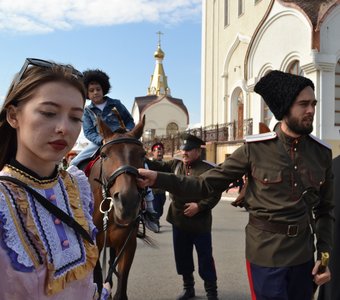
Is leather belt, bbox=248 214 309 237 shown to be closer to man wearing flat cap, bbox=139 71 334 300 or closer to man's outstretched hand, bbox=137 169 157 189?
man wearing flat cap, bbox=139 71 334 300

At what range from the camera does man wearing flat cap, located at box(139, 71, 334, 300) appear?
2619 mm

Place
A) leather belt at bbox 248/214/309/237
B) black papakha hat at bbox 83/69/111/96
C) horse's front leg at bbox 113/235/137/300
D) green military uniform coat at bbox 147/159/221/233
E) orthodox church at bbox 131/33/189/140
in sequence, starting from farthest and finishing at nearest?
1. orthodox church at bbox 131/33/189/140
2. black papakha hat at bbox 83/69/111/96
3. green military uniform coat at bbox 147/159/221/233
4. horse's front leg at bbox 113/235/137/300
5. leather belt at bbox 248/214/309/237

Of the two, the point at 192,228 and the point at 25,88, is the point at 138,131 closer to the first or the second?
the point at 192,228

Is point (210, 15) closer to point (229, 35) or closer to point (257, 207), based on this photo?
point (229, 35)

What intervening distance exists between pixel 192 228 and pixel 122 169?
5.82 feet

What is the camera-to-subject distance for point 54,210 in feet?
4.74

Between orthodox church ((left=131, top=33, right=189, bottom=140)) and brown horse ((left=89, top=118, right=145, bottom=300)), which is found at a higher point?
orthodox church ((left=131, top=33, right=189, bottom=140))

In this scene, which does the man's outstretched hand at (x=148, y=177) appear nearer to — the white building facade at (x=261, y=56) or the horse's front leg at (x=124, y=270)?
the horse's front leg at (x=124, y=270)

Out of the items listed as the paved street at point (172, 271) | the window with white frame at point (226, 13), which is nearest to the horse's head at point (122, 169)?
the paved street at point (172, 271)

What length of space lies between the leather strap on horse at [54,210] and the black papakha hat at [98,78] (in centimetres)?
377

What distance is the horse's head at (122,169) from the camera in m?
3.17

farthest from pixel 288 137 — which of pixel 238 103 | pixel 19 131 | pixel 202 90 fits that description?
pixel 202 90

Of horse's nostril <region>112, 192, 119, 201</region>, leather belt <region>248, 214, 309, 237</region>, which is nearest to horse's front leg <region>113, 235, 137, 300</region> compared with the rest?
horse's nostril <region>112, 192, 119, 201</region>

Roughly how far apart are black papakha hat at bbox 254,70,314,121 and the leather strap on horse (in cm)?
176
